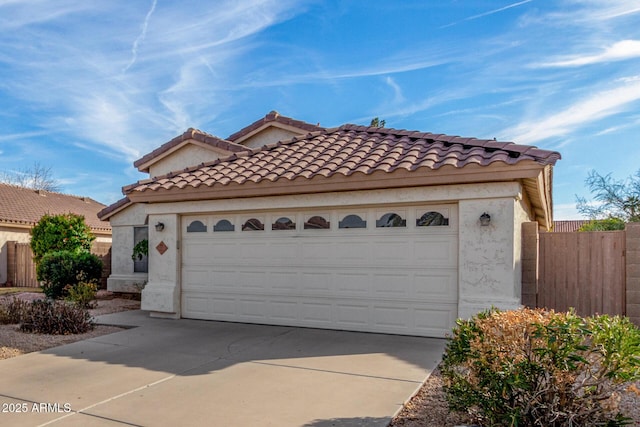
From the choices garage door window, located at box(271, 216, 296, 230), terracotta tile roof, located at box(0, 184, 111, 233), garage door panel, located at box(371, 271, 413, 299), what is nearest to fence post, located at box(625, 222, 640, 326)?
garage door panel, located at box(371, 271, 413, 299)

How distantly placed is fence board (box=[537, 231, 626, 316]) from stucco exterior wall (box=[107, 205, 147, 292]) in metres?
12.3

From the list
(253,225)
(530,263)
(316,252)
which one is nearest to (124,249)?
(253,225)

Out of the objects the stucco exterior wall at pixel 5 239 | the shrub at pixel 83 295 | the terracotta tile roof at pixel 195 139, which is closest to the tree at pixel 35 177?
the stucco exterior wall at pixel 5 239

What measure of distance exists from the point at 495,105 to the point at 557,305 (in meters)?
8.61

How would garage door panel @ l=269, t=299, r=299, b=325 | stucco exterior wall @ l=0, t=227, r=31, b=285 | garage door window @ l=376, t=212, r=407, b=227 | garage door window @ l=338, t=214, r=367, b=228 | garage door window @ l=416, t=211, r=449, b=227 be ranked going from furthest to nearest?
stucco exterior wall @ l=0, t=227, r=31, b=285 → garage door panel @ l=269, t=299, r=299, b=325 → garage door window @ l=338, t=214, r=367, b=228 → garage door window @ l=376, t=212, r=407, b=227 → garage door window @ l=416, t=211, r=449, b=227

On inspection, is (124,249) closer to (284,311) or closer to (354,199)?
(284,311)

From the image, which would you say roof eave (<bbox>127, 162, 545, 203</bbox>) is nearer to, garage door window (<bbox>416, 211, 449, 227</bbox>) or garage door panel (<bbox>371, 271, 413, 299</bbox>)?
garage door window (<bbox>416, 211, 449, 227</bbox>)

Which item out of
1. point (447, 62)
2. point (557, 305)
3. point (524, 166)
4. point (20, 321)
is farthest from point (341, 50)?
point (20, 321)

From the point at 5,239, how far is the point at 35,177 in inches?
883

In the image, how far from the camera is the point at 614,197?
19219 mm

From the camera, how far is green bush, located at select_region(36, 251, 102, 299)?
14.3 m

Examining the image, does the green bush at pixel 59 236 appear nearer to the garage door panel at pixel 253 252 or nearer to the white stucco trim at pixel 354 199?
the white stucco trim at pixel 354 199

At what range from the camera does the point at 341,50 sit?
529 inches

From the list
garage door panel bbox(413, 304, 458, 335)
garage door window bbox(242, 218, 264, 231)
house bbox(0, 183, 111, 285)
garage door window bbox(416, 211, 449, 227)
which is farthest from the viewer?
house bbox(0, 183, 111, 285)
